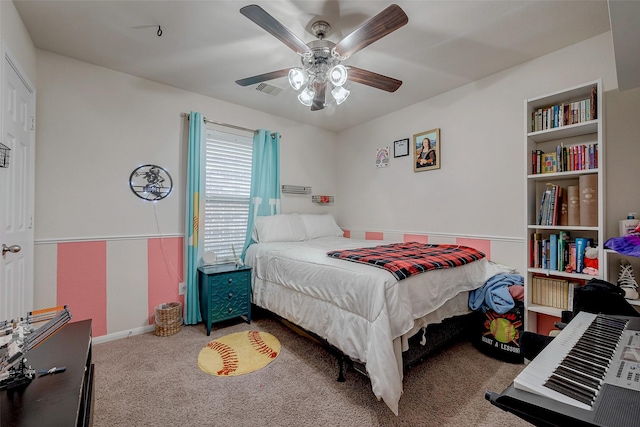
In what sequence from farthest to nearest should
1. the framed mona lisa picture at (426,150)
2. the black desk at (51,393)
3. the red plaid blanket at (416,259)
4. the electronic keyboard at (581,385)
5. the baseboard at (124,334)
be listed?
1. the framed mona lisa picture at (426,150)
2. the baseboard at (124,334)
3. the red plaid blanket at (416,259)
4. the black desk at (51,393)
5. the electronic keyboard at (581,385)

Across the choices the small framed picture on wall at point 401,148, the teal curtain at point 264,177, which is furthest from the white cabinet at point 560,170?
the teal curtain at point 264,177

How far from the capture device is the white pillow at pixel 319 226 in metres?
3.68

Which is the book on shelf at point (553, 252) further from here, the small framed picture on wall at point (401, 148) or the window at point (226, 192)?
the window at point (226, 192)

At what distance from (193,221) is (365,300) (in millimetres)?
2071

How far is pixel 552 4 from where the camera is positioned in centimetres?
178

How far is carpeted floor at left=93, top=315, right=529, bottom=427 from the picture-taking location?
1.54 metres

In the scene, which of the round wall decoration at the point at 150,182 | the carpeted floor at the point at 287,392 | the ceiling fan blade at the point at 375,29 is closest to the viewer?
the ceiling fan blade at the point at 375,29

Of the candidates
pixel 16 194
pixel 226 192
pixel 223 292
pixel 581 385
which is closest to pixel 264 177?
pixel 226 192

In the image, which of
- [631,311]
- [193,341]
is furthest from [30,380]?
[631,311]

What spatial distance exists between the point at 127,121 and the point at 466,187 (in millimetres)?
3496

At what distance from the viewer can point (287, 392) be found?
5.80ft

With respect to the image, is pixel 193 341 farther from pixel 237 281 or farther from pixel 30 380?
pixel 30 380

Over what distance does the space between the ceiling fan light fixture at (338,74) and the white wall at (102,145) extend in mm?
1869

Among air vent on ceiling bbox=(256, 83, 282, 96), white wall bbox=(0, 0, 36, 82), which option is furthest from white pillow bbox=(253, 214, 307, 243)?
white wall bbox=(0, 0, 36, 82)
